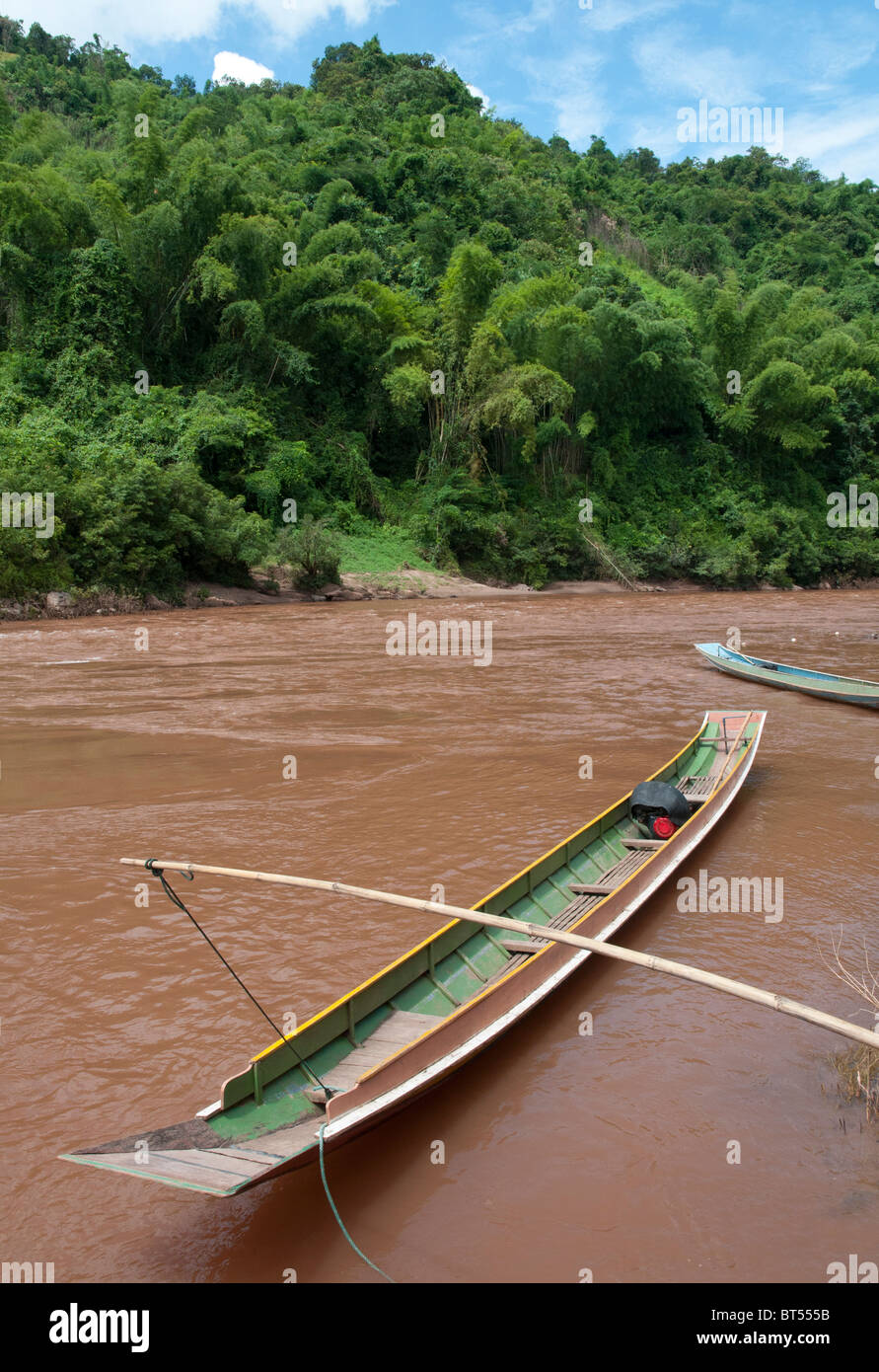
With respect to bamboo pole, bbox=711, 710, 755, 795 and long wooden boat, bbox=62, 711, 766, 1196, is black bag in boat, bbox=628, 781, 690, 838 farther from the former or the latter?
bamboo pole, bbox=711, 710, 755, 795

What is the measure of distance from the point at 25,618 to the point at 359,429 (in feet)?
55.9

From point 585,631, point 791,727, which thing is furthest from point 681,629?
point 791,727

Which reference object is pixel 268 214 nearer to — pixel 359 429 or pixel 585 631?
pixel 359 429

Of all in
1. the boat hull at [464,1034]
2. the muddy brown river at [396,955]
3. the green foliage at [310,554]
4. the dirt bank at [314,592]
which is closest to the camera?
the muddy brown river at [396,955]

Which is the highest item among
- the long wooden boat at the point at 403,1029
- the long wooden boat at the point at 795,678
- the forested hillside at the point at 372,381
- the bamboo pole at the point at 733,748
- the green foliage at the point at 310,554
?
the forested hillside at the point at 372,381

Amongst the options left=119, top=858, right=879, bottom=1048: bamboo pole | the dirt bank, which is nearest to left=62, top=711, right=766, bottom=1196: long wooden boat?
left=119, top=858, right=879, bottom=1048: bamboo pole

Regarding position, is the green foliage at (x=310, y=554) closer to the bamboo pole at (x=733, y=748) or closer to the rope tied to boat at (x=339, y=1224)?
the bamboo pole at (x=733, y=748)

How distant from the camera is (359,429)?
35062 millimetres

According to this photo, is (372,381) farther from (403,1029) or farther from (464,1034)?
(464,1034)

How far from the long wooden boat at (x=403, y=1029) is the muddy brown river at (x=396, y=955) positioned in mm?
303

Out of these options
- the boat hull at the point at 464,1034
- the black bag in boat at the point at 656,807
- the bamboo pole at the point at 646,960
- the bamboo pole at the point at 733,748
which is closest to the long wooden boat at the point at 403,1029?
the boat hull at the point at 464,1034

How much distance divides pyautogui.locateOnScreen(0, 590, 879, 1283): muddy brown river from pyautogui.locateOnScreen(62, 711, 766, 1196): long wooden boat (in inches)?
11.9

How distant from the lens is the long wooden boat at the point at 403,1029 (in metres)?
3.19

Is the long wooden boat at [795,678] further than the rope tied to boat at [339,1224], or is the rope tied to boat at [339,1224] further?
the long wooden boat at [795,678]
